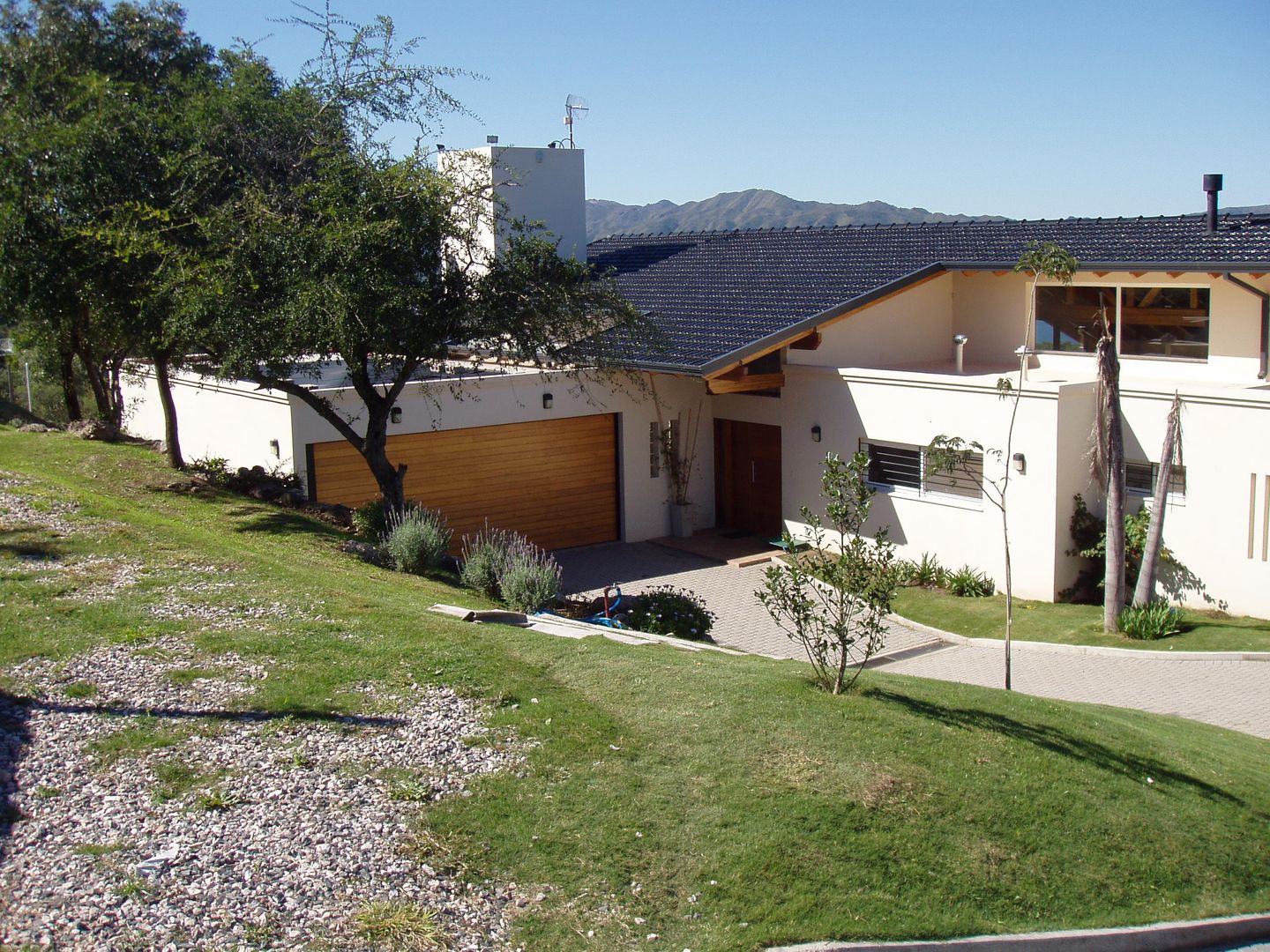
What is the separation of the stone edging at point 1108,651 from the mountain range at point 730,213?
54484 mm

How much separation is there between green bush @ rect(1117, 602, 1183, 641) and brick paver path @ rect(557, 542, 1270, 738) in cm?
67

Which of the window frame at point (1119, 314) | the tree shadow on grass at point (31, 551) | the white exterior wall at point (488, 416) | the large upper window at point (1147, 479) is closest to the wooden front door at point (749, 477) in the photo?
the white exterior wall at point (488, 416)

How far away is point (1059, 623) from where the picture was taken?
15609 mm

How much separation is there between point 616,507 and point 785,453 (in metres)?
3.29

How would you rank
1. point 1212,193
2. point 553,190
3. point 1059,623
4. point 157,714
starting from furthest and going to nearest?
point 553,190, point 1212,193, point 1059,623, point 157,714

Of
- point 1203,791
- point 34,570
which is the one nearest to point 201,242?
point 34,570

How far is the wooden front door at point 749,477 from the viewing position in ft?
69.6

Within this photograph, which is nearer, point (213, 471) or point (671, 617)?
point (671, 617)

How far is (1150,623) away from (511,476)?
1047 cm

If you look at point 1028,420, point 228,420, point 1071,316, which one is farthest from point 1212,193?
point 228,420

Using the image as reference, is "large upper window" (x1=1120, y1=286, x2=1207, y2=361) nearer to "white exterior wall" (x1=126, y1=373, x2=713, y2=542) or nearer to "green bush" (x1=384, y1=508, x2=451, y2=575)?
"white exterior wall" (x1=126, y1=373, x2=713, y2=542)

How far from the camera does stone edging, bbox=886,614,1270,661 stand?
13.7 m

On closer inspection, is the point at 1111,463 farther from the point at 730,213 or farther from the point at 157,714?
the point at 730,213

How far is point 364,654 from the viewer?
8961 mm
